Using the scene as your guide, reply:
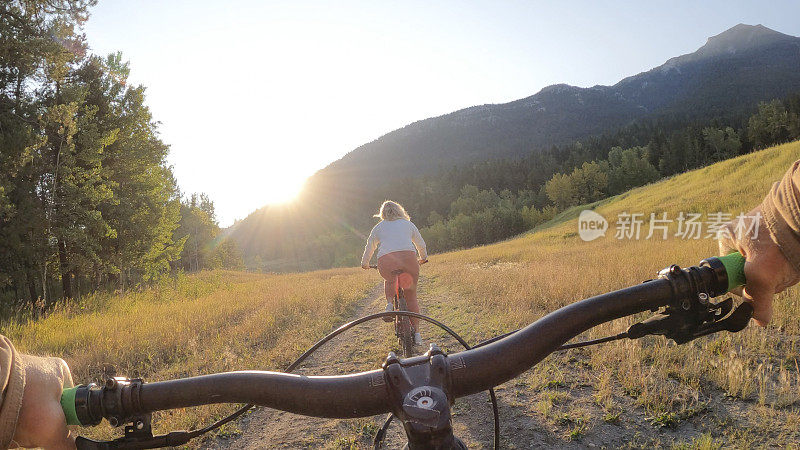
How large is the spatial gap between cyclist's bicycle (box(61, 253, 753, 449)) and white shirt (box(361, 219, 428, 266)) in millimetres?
5278

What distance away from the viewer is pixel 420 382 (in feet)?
3.29

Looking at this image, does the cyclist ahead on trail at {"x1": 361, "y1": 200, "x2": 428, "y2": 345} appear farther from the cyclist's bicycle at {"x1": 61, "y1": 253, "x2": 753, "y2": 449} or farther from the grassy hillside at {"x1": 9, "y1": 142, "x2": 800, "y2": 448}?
the cyclist's bicycle at {"x1": 61, "y1": 253, "x2": 753, "y2": 449}

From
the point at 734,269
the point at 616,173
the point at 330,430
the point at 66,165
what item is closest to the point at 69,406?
the point at 734,269

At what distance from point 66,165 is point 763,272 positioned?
18.7 metres

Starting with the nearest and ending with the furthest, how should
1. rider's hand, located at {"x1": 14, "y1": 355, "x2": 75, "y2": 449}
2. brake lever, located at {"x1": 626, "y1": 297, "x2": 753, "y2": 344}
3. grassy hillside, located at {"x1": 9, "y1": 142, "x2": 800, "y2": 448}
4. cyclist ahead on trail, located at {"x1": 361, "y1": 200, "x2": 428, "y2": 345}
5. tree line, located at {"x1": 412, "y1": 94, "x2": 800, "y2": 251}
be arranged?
rider's hand, located at {"x1": 14, "y1": 355, "x2": 75, "y2": 449} → brake lever, located at {"x1": 626, "y1": 297, "x2": 753, "y2": 344} → grassy hillside, located at {"x1": 9, "y1": 142, "x2": 800, "y2": 448} → cyclist ahead on trail, located at {"x1": 361, "y1": 200, "x2": 428, "y2": 345} → tree line, located at {"x1": 412, "y1": 94, "x2": 800, "y2": 251}

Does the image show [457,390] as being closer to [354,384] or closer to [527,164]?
[354,384]

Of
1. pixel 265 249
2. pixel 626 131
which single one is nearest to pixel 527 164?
pixel 626 131

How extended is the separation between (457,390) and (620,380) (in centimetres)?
435

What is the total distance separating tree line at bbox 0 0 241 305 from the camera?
13.2 meters

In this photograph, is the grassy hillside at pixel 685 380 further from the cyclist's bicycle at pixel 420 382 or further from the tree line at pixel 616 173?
the tree line at pixel 616 173

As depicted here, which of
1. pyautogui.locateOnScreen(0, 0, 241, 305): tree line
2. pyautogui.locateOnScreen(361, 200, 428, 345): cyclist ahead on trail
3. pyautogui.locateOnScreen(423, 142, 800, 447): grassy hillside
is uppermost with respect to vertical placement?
pyautogui.locateOnScreen(0, 0, 241, 305): tree line

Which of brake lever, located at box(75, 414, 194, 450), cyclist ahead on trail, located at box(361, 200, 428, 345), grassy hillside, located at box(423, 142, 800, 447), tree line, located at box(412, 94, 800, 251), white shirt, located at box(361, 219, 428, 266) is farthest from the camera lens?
tree line, located at box(412, 94, 800, 251)

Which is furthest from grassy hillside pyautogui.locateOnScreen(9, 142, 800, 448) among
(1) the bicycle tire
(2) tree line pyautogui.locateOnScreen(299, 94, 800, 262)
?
(2) tree line pyautogui.locateOnScreen(299, 94, 800, 262)

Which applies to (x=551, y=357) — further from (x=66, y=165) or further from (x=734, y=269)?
(x=66, y=165)
